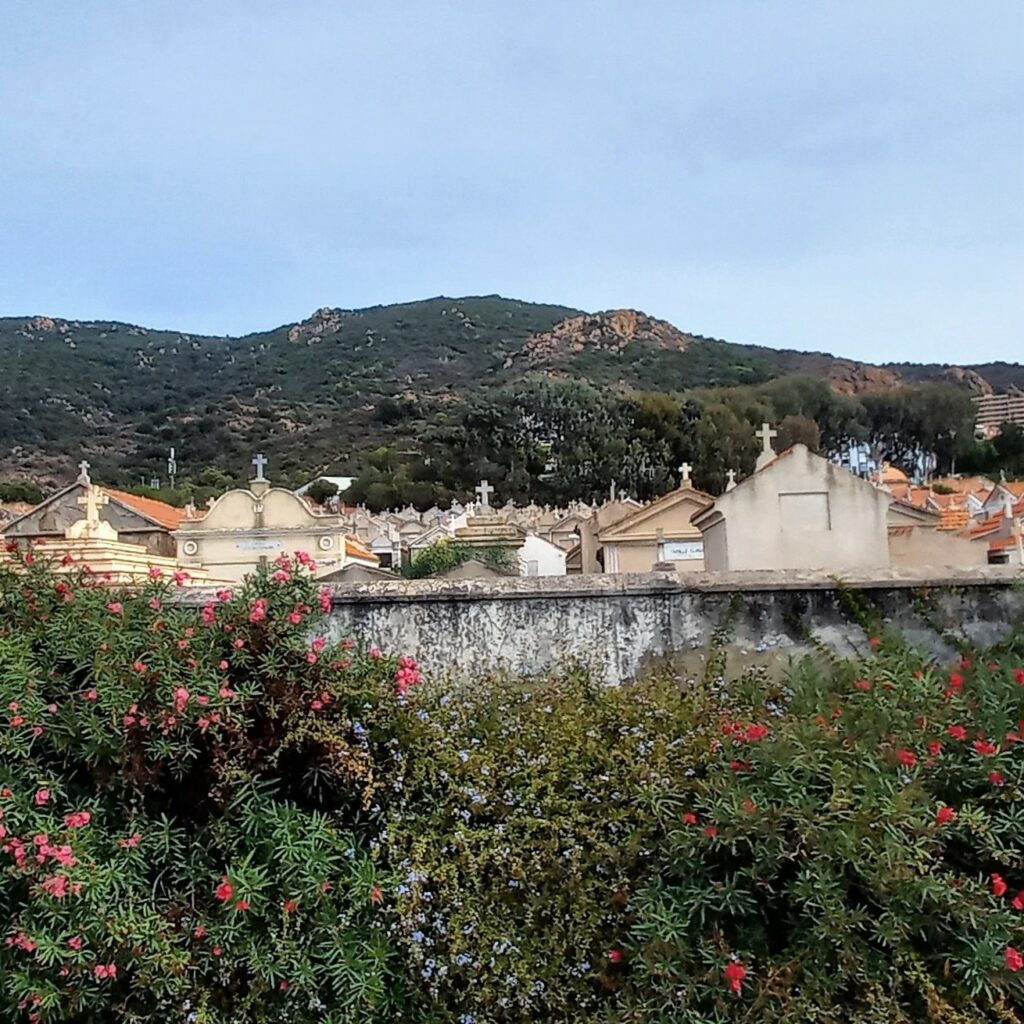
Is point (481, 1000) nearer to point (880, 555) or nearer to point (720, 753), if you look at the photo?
point (720, 753)

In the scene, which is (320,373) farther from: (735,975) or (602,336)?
(735,975)

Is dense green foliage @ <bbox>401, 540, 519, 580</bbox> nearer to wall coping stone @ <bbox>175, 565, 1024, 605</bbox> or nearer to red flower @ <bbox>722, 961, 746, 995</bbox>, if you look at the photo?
wall coping stone @ <bbox>175, 565, 1024, 605</bbox>

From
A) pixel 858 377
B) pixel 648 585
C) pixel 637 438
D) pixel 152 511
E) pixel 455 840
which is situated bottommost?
pixel 455 840

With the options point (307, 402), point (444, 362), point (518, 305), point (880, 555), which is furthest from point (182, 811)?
point (518, 305)

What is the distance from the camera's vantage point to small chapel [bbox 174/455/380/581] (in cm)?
2148

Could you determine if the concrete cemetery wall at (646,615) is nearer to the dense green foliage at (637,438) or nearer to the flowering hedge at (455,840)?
the flowering hedge at (455,840)

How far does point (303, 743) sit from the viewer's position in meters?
4.25

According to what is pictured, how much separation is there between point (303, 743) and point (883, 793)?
8.18ft

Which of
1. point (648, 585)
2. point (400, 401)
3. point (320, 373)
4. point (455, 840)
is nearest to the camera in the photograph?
point (455, 840)

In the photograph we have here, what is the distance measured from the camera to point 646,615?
594 centimetres

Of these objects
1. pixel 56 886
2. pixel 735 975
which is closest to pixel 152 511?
pixel 56 886

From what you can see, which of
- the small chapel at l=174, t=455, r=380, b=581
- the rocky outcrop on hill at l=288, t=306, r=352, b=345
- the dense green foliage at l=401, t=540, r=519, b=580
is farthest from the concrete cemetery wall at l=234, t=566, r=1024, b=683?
the rocky outcrop on hill at l=288, t=306, r=352, b=345

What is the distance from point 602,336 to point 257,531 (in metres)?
105

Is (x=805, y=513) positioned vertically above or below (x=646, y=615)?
Answer: above
